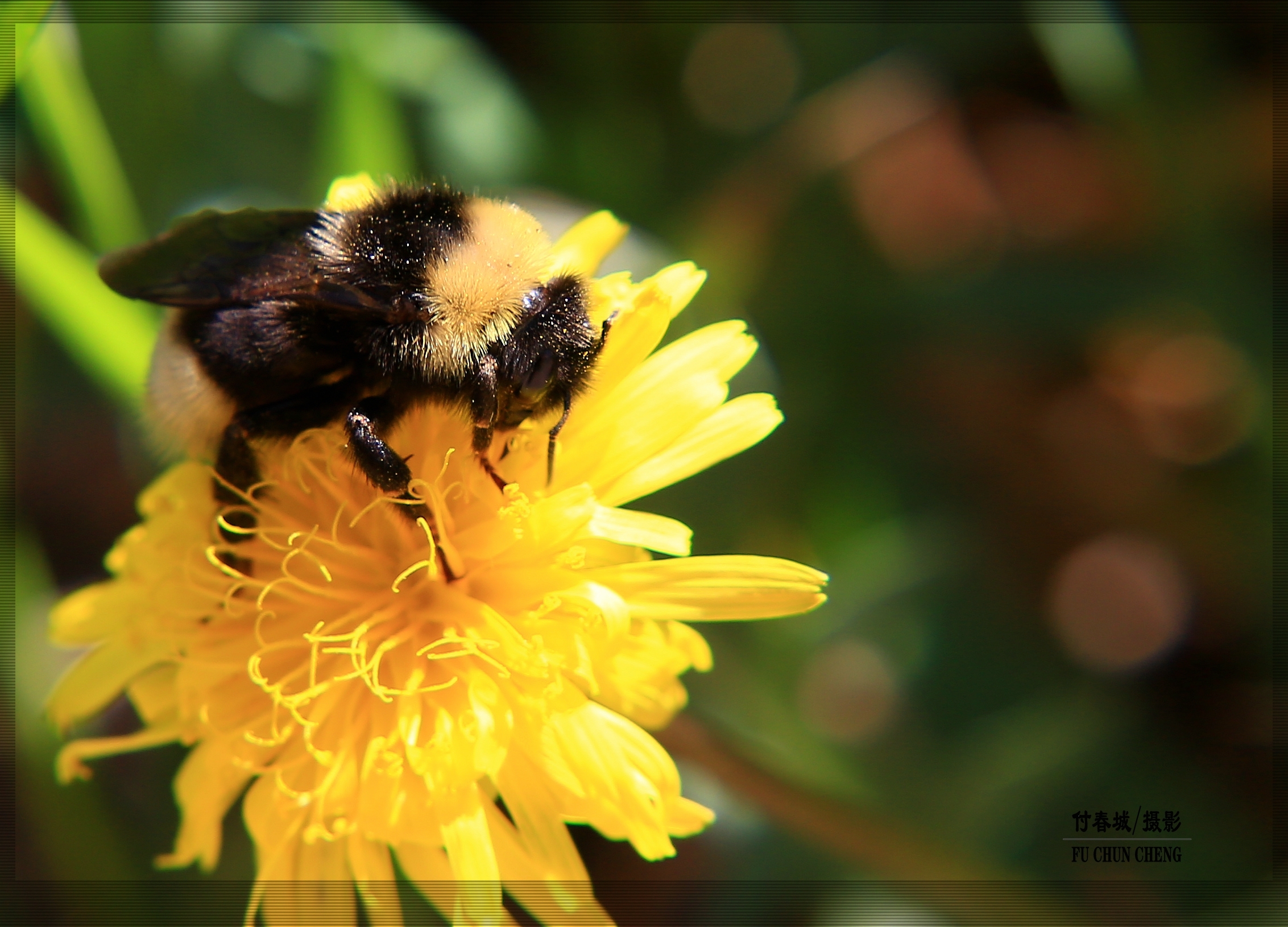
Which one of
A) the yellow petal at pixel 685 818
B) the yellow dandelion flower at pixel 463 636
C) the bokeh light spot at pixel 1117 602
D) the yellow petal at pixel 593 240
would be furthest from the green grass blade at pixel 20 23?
the bokeh light spot at pixel 1117 602

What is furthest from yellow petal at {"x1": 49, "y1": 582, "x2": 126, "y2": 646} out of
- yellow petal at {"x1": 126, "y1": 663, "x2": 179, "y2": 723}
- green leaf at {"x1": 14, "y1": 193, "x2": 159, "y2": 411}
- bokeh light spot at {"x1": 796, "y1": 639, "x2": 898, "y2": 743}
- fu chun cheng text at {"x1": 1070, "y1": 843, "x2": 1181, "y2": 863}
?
fu chun cheng text at {"x1": 1070, "y1": 843, "x2": 1181, "y2": 863}

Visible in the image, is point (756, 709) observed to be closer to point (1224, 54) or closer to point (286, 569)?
point (286, 569)

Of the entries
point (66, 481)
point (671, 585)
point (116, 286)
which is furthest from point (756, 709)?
point (66, 481)

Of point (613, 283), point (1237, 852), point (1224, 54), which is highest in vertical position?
point (1224, 54)

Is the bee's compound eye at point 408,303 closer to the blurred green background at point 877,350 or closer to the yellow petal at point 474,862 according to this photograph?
the yellow petal at point 474,862

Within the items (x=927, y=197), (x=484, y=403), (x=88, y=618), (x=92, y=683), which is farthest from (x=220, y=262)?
(x=927, y=197)

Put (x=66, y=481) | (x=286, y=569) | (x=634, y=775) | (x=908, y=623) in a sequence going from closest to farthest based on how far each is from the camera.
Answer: (x=634, y=775), (x=286, y=569), (x=908, y=623), (x=66, y=481)
